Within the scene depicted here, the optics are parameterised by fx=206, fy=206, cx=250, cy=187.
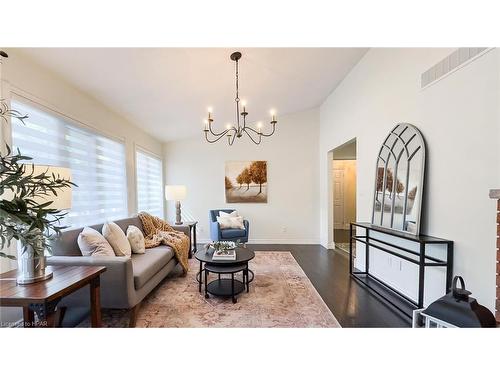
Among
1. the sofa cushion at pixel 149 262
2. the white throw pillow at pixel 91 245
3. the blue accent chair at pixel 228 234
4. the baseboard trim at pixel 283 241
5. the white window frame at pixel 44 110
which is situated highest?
the white window frame at pixel 44 110

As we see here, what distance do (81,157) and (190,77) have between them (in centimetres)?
179

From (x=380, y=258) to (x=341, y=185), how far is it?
4.24 meters

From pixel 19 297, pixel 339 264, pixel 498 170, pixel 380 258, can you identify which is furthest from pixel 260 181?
pixel 19 297

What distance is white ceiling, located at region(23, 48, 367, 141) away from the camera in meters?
2.11

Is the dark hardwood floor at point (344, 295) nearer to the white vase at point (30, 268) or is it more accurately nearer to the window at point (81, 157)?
the white vase at point (30, 268)


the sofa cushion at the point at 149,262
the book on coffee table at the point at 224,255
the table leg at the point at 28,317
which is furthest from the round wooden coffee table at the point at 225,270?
the table leg at the point at 28,317

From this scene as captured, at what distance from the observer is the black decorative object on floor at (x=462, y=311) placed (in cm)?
116

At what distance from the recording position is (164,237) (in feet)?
10.4

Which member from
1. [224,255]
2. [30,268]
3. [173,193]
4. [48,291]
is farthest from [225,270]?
[173,193]

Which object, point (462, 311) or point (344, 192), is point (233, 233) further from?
point (344, 192)

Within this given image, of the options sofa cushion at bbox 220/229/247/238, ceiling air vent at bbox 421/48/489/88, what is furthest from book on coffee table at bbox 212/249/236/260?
ceiling air vent at bbox 421/48/489/88

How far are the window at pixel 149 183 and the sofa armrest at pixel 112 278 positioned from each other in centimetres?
237
